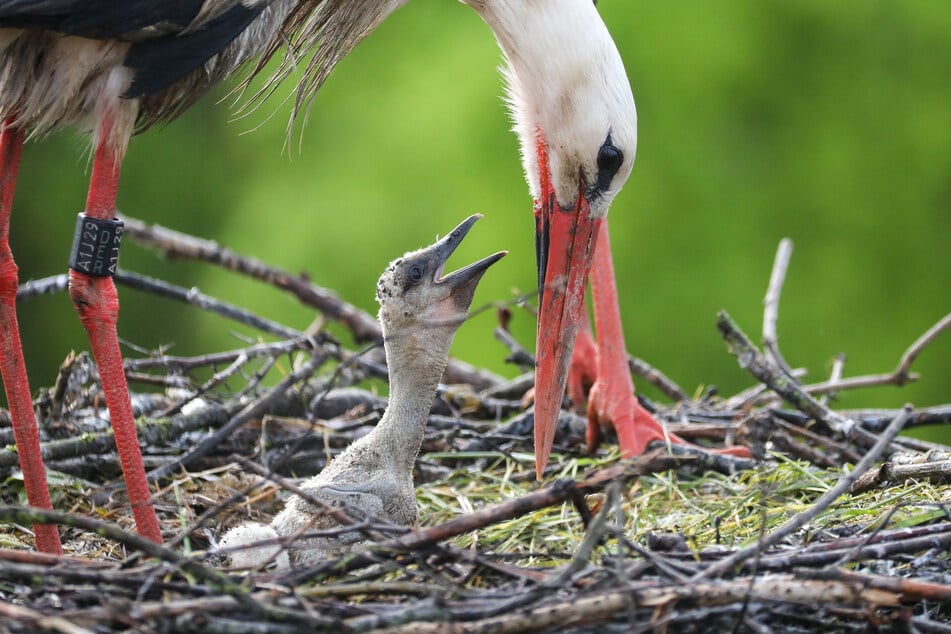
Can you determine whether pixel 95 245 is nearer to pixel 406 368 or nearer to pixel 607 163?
pixel 406 368

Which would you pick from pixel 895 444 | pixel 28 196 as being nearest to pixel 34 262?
pixel 28 196

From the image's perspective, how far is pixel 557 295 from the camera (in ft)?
9.22

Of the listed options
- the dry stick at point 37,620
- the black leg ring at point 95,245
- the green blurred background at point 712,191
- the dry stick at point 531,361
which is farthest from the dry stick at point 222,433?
the green blurred background at point 712,191

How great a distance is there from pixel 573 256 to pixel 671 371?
3764mm

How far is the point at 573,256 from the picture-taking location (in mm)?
2830

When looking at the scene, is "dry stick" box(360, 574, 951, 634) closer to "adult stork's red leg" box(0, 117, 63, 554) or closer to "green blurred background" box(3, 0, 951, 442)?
"adult stork's red leg" box(0, 117, 63, 554)

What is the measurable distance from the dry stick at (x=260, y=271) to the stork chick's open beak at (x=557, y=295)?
3.67ft

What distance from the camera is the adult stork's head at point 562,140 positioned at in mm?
2686

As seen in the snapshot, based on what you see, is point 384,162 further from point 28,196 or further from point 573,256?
point 573,256

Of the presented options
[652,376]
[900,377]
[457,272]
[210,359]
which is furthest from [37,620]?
[900,377]

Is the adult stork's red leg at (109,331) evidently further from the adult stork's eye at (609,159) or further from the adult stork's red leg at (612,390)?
the adult stork's red leg at (612,390)

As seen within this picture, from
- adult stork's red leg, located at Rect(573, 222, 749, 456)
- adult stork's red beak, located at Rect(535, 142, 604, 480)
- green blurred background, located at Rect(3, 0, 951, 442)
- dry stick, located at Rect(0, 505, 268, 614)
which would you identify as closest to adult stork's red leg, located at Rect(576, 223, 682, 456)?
adult stork's red leg, located at Rect(573, 222, 749, 456)

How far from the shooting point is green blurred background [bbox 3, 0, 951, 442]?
6.45 metres

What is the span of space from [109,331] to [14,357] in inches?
9.2
